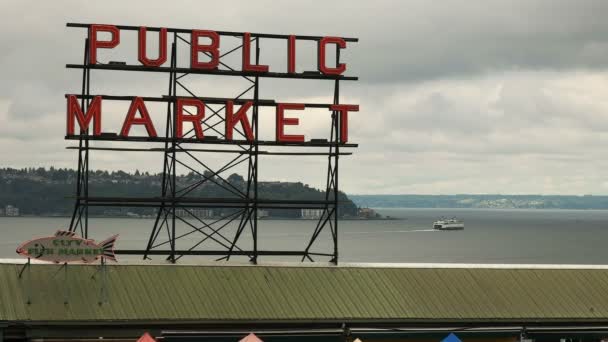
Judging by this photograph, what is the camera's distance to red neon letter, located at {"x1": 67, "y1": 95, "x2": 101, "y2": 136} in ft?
184

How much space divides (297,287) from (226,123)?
30.0 ft

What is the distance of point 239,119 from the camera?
58.2 meters

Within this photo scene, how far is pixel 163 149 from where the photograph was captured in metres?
57.4

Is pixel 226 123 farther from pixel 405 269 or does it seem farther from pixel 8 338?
pixel 8 338

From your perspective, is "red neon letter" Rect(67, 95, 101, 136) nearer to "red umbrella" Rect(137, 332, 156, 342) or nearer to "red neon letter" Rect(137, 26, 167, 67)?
"red neon letter" Rect(137, 26, 167, 67)

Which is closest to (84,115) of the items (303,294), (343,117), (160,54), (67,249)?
(160,54)

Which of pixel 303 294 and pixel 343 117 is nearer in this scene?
pixel 303 294

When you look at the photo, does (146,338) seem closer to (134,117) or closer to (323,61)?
(134,117)

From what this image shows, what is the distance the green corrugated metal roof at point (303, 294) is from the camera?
51094mm

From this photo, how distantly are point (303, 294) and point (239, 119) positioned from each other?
9.73 meters

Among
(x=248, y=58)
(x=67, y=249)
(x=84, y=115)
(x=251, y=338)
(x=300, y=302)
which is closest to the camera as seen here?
(x=251, y=338)

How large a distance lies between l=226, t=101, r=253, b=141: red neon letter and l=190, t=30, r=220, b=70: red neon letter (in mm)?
2120

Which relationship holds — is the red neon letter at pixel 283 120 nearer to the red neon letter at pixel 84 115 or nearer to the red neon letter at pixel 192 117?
the red neon letter at pixel 192 117

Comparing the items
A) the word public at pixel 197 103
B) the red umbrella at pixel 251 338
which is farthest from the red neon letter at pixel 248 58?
the red umbrella at pixel 251 338
